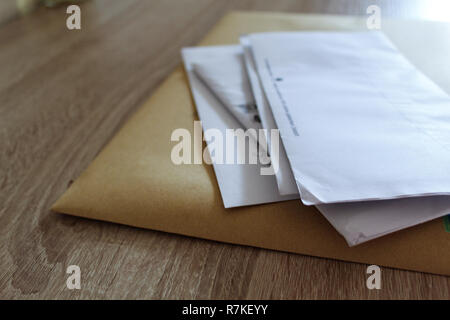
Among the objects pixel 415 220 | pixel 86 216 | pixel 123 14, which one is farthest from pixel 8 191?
pixel 123 14

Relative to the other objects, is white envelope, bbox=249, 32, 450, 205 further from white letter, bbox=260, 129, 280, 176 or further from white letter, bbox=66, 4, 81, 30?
white letter, bbox=66, 4, 81, 30

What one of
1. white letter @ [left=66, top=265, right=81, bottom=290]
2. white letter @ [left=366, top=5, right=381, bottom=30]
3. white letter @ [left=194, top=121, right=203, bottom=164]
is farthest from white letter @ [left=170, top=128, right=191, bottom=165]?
white letter @ [left=366, top=5, right=381, bottom=30]

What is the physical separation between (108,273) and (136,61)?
1.41ft

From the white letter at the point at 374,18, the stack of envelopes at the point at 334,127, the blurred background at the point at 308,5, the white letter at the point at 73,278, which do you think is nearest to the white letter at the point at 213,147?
the stack of envelopes at the point at 334,127

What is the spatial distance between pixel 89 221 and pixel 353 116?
0.85 feet

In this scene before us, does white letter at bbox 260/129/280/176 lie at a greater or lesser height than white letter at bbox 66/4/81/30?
lesser

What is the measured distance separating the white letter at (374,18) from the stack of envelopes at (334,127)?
143 mm

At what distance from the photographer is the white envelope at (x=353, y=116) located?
30 cm

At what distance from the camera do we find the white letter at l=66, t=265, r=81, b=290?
0.30m

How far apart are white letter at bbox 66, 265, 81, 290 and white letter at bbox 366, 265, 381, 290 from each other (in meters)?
0.21

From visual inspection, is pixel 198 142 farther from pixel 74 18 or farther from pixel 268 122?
pixel 74 18

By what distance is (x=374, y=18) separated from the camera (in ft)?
2.39

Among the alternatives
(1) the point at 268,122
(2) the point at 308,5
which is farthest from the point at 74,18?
(1) the point at 268,122
